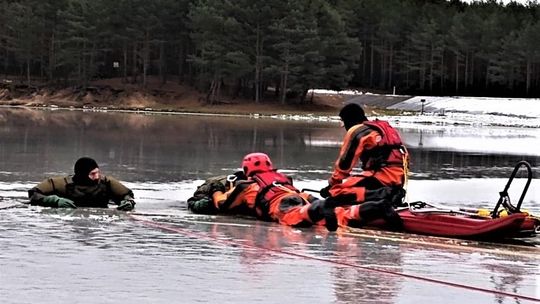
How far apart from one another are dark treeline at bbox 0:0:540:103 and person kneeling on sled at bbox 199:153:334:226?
58.8 meters

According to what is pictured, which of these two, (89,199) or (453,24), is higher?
(453,24)

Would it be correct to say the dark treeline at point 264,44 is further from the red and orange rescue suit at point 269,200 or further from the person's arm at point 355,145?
the person's arm at point 355,145

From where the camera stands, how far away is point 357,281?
22.0ft

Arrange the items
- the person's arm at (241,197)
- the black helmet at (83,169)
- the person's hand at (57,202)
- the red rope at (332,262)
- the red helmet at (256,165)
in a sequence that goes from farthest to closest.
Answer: the person's arm at (241,197) → the red helmet at (256,165) → the black helmet at (83,169) → the person's hand at (57,202) → the red rope at (332,262)

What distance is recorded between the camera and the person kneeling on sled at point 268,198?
10.1 metres

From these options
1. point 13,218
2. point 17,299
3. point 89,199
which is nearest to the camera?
point 17,299

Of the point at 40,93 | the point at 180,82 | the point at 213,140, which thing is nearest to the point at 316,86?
the point at 180,82

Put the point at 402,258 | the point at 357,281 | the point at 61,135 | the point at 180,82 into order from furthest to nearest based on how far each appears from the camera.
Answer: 1. the point at 180,82
2. the point at 61,135
3. the point at 402,258
4. the point at 357,281

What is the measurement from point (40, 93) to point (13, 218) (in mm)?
72564

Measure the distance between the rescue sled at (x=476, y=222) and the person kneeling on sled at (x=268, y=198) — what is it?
74cm

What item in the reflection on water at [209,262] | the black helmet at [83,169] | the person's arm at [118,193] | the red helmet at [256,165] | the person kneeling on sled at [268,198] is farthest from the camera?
the person's arm at [118,193]

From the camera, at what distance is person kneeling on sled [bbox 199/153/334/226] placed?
10.1 meters

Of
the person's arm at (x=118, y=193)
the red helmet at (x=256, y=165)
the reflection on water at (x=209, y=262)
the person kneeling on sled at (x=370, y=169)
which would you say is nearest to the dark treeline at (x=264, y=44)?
the reflection on water at (x=209, y=262)

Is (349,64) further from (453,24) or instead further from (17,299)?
(17,299)
